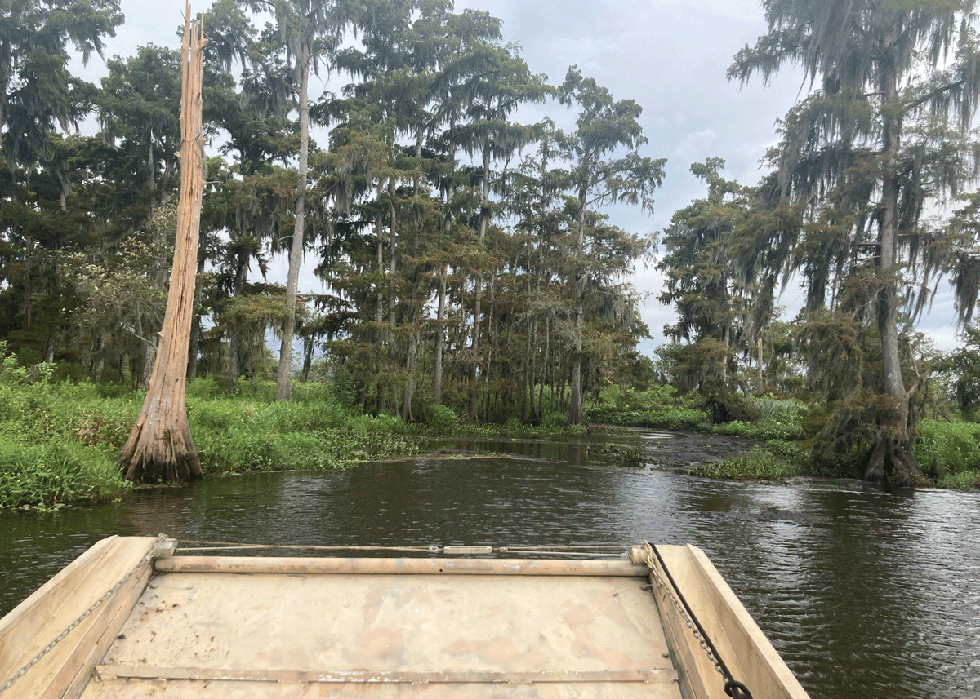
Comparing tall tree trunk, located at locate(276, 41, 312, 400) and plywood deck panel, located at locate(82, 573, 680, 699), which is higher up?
tall tree trunk, located at locate(276, 41, 312, 400)

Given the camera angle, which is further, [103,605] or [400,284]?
[400,284]

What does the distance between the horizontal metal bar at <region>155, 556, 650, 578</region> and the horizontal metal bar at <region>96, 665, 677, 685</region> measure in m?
0.80

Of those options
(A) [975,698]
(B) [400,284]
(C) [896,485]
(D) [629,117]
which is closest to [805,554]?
(A) [975,698]

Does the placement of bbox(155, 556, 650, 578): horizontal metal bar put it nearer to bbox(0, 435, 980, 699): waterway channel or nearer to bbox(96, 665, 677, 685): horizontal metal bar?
bbox(96, 665, 677, 685): horizontal metal bar

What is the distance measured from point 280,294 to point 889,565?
2322cm

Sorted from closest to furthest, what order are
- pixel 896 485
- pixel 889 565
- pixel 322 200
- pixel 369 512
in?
pixel 889 565 → pixel 369 512 → pixel 896 485 → pixel 322 200

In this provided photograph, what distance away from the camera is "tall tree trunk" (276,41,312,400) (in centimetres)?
2330

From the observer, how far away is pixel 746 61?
63.3 ft

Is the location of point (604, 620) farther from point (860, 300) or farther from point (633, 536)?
point (860, 300)

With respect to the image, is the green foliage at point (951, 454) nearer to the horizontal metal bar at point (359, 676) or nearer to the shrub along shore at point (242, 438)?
the shrub along shore at point (242, 438)

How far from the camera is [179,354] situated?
11961 millimetres

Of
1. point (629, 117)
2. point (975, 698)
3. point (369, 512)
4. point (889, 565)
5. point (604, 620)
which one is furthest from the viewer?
point (629, 117)

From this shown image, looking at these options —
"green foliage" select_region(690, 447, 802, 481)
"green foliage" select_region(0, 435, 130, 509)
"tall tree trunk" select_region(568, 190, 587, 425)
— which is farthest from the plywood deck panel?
"tall tree trunk" select_region(568, 190, 587, 425)

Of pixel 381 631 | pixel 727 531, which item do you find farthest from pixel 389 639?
pixel 727 531
